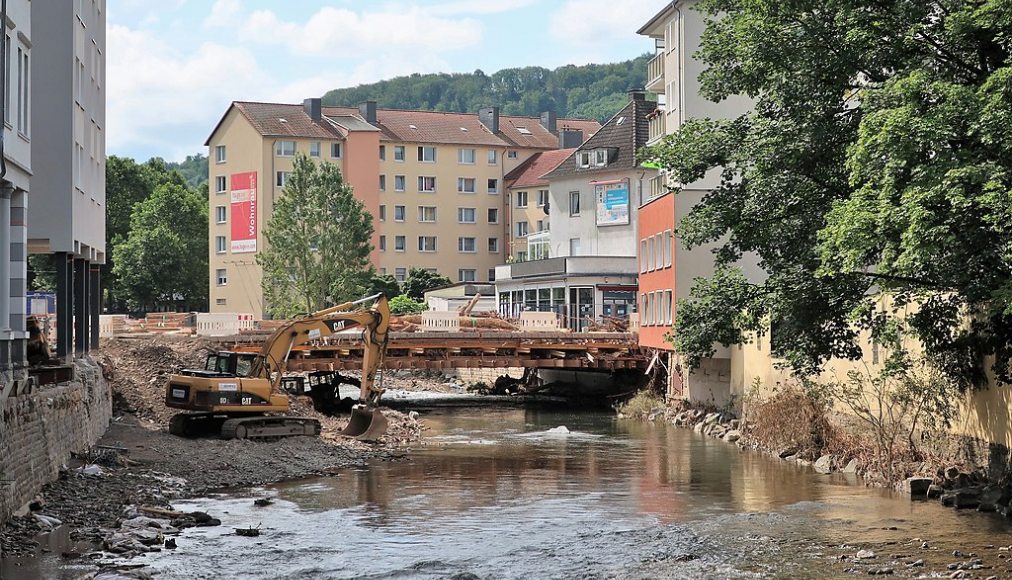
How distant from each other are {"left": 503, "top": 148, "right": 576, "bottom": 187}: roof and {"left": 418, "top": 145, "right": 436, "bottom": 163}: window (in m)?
6.35

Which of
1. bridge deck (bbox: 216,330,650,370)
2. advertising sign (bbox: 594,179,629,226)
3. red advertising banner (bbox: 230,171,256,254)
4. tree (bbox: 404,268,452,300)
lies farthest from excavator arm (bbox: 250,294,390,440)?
red advertising banner (bbox: 230,171,256,254)

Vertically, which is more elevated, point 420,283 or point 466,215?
point 466,215

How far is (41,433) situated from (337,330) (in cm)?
1460

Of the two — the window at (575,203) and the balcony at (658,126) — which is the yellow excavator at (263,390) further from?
the window at (575,203)

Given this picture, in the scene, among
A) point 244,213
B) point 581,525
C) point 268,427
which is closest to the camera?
point 581,525

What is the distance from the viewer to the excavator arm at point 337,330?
35.7 metres

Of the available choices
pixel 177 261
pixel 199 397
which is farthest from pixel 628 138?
pixel 199 397

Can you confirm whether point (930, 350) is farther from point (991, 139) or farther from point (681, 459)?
point (681, 459)

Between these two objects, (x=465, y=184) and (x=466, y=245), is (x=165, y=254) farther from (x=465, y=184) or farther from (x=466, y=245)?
(x=465, y=184)

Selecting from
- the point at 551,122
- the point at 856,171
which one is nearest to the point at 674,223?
the point at 856,171

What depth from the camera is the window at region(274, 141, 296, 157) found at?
93875mm

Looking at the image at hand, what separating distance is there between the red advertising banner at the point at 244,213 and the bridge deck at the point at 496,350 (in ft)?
135

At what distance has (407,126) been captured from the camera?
103688 mm

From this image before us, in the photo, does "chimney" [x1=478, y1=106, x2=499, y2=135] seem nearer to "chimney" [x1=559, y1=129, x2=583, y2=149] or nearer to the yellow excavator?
"chimney" [x1=559, y1=129, x2=583, y2=149]
